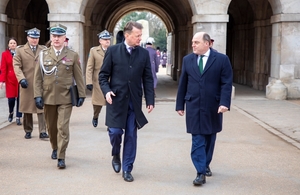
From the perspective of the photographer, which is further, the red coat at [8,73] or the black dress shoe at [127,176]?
the red coat at [8,73]

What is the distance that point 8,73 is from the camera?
8.67 m

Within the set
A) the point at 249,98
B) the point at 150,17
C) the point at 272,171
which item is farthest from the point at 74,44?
the point at 150,17

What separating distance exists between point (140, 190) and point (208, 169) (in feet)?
3.29

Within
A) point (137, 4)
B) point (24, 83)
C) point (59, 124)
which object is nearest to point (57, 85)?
point (59, 124)

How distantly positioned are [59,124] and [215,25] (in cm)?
856

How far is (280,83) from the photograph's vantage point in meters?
13.8

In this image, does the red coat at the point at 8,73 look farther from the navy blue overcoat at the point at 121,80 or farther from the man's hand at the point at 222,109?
the man's hand at the point at 222,109

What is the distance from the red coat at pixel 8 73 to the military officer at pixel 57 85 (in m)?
2.78

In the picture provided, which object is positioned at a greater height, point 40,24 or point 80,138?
point 40,24

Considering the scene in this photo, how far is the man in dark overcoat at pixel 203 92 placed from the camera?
5.17 metres

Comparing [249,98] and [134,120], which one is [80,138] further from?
[249,98]

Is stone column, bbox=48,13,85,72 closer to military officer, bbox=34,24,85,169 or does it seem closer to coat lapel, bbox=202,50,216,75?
military officer, bbox=34,24,85,169

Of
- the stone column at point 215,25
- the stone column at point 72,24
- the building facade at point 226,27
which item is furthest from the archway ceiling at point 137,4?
the stone column at point 215,25

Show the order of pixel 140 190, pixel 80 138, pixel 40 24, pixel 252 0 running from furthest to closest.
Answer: pixel 40 24 < pixel 252 0 < pixel 80 138 < pixel 140 190
